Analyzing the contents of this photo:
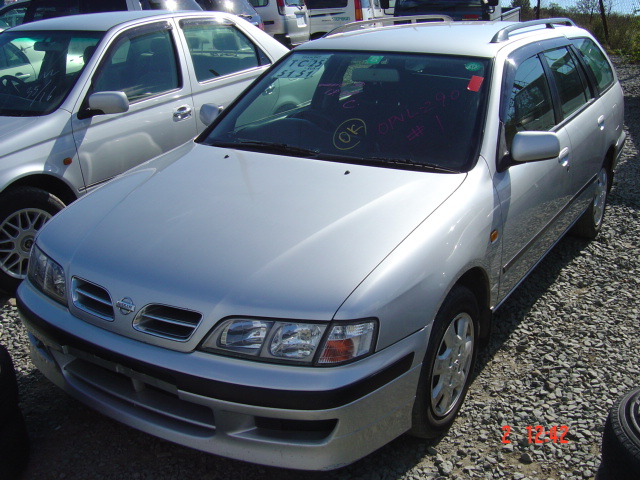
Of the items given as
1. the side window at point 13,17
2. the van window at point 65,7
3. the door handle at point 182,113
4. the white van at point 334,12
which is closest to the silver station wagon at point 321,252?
the door handle at point 182,113

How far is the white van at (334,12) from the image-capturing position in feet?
49.6

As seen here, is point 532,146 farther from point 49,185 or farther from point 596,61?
point 49,185

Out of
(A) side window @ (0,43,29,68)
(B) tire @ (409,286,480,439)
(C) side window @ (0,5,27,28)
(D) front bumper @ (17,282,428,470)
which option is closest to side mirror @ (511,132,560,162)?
(B) tire @ (409,286,480,439)

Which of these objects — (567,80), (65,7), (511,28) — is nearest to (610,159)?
(567,80)

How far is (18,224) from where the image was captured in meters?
4.23

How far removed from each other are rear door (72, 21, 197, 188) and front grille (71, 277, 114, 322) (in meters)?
2.01

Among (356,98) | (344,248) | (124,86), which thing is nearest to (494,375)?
(344,248)

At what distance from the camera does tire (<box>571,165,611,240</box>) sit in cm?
494

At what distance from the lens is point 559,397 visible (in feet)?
10.7

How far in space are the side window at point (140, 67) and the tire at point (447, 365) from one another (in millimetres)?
3101

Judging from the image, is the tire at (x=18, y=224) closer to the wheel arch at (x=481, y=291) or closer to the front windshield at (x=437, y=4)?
the wheel arch at (x=481, y=291)

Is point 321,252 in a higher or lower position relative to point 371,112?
lower

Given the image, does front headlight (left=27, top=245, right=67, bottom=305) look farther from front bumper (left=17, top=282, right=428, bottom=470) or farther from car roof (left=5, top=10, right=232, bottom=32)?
car roof (left=5, top=10, right=232, bottom=32)

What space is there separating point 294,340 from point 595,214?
351 centimetres
